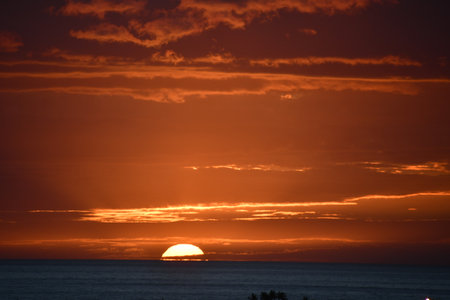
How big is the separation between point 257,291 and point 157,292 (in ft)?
98.5

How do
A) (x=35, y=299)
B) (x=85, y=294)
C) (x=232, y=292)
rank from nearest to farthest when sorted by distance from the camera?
1. (x=35, y=299)
2. (x=85, y=294)
3. (x=232, y=292)

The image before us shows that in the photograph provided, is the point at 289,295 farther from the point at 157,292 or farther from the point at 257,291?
the point at 157,292

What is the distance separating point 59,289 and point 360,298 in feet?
283

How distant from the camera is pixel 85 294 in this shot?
178 meters

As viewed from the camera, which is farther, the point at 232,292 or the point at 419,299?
the point at 232,292

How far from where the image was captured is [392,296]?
607 feet

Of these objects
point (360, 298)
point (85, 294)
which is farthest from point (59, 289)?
point (360, 298)

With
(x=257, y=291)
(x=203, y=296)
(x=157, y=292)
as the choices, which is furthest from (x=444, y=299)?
(x=157, y=292)

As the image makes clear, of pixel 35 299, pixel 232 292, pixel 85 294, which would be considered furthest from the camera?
pixel 232 292

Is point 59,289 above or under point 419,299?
above

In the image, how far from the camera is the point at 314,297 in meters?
176

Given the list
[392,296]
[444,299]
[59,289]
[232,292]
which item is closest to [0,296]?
[59,289]

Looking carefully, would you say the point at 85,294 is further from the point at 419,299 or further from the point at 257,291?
the point at 419,299

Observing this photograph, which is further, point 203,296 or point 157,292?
point 157,292
